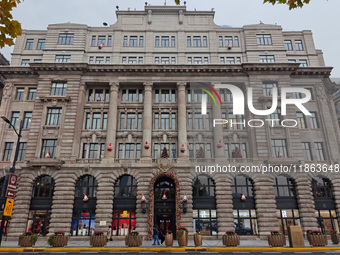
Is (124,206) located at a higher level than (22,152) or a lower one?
lower

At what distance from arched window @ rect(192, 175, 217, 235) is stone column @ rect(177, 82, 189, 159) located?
163 inches

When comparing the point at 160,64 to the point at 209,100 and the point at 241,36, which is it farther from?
the point at 241,36

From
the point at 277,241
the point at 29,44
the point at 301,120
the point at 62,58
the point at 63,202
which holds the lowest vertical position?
the point at 277,241

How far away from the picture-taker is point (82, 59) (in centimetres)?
3891

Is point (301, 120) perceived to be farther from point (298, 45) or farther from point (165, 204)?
point (165, 204)

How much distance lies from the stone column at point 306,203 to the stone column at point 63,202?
29387 millimetres

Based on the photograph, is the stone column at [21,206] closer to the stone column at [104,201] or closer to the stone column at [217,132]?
the stone column at [104,201]

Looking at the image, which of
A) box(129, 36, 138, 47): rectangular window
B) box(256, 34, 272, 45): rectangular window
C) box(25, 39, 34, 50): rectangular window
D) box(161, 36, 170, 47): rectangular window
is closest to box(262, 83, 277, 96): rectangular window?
box(256, 34, 272, 45): rectangular window

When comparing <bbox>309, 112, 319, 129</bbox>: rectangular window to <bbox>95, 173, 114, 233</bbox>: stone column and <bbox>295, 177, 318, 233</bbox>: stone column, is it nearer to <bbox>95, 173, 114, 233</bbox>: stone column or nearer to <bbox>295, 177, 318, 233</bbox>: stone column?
<bbox>295, 177, 318, 233</bbox>: stone column

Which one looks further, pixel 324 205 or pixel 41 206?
pixel 324 205

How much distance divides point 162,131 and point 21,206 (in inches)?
817

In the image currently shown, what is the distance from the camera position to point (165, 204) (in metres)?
32.4

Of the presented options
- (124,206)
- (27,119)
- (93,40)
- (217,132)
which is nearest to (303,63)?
(217,132)

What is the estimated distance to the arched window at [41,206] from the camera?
31.0 metres
